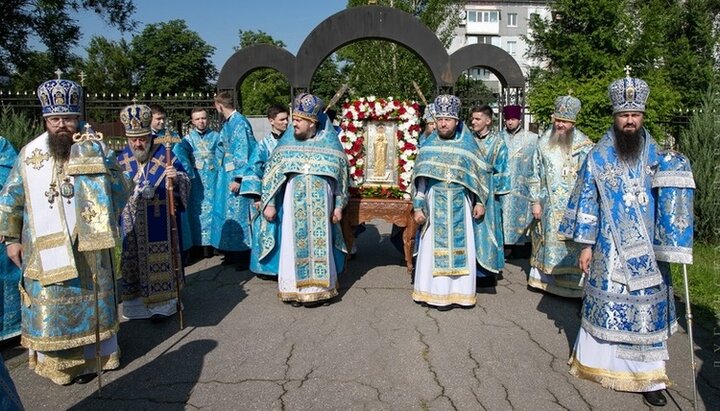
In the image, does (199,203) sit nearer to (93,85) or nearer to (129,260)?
(129,260)

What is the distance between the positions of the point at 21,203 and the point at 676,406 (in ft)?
15.7

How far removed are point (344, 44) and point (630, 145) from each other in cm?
717

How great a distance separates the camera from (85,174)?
3.90 metres

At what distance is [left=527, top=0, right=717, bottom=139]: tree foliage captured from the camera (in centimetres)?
1525

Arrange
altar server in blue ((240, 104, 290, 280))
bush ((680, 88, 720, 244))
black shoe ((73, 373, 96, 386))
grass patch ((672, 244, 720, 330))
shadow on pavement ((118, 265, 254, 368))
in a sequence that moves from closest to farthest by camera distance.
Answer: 1. black shoe ((73, 373, 96, 386))
2. shadow on pavement ((118, 265, 254, 368))
3. grass patch ((672, 244, 720, 330))
4. altar server in blue ((240, 104, 290, 280))
5. bush ((680, 88, 720, 244))

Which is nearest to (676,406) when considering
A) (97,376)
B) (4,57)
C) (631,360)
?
(631,360)

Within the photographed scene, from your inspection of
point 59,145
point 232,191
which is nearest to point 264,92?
point 232,191

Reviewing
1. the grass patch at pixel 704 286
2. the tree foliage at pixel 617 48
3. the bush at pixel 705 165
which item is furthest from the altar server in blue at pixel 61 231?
the tree foliage at pixel 617 48

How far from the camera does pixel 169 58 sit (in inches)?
1708

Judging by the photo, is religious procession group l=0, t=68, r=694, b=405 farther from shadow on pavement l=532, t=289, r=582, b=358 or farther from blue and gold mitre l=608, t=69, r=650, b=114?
shadow on pavement l=532, t=289, r=582, b=358

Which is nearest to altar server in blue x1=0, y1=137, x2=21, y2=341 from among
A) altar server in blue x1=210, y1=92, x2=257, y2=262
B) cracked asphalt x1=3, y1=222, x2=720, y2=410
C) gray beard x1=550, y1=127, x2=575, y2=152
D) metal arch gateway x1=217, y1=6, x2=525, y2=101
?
cracked asphalt x1=3, y1=222, x2=720, y2=410

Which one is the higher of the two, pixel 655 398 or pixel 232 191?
pixel 232 191

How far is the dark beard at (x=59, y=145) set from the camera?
4.00m

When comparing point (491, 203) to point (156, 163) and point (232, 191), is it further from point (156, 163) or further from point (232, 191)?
point (156, 163)
